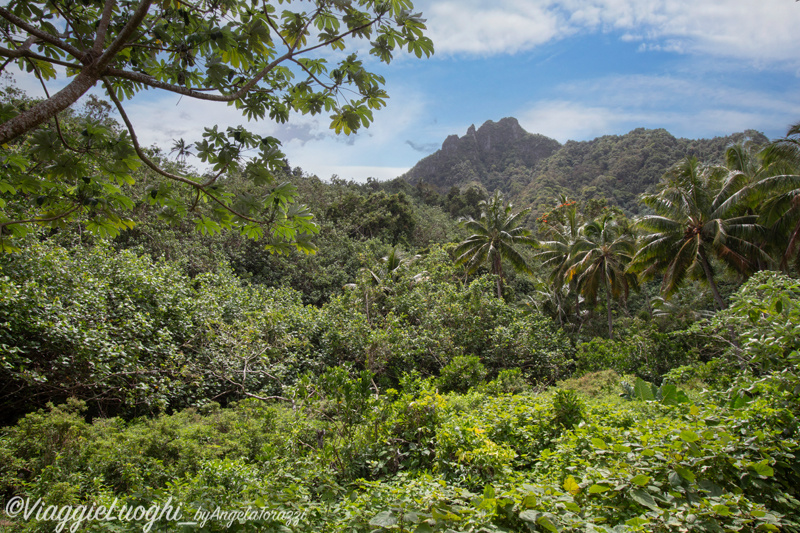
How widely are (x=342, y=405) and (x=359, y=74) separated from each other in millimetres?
3693

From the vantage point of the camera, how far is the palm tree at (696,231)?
1352 centimetres

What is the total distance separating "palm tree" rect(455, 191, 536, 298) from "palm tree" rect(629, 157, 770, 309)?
5.25 m


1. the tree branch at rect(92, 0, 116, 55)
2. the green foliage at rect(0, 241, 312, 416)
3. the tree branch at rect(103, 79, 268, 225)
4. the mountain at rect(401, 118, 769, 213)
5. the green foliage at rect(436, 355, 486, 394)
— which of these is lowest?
the green foliage at rect(436, 355, 486, 394)

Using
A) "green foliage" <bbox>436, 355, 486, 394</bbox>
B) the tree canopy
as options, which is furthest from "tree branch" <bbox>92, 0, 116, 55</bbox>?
"green foliage" <bbox>436, 355, 486, 394</bbox>

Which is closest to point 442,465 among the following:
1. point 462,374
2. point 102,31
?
point 102,31

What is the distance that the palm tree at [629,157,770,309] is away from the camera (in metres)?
13.5

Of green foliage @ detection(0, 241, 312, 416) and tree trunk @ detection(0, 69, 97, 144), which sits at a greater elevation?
tree trunk @ detection(0, 69, 97, 144)

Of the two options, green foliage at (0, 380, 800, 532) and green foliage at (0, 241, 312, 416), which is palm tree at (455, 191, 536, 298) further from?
green foliage at (0, 380, 800, 532)

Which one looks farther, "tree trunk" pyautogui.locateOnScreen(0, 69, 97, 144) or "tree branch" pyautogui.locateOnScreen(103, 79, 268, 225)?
"tree branch" pyautogui.locateOnScreen(103, 79, 268, 225)

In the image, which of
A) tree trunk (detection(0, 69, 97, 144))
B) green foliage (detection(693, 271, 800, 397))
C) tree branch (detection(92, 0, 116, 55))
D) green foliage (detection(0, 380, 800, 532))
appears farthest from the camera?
green foliage (detection(693, 271, 800, 397))

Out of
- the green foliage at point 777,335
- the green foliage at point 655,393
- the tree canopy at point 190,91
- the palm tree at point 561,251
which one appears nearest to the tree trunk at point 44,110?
the tree canopy at point 190,91

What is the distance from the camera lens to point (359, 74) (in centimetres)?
276

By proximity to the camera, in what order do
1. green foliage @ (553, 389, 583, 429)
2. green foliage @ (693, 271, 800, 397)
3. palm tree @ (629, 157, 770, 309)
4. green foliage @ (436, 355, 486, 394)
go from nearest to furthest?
green foliage @ (693, 271, 800, 397) < green foliage @ (553, 389, 583, 429) < green foliage @ (436, 355, 486, 394) < palm tree @ (629, 157, 770, 309)

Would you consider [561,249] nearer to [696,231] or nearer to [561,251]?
[561,251]
